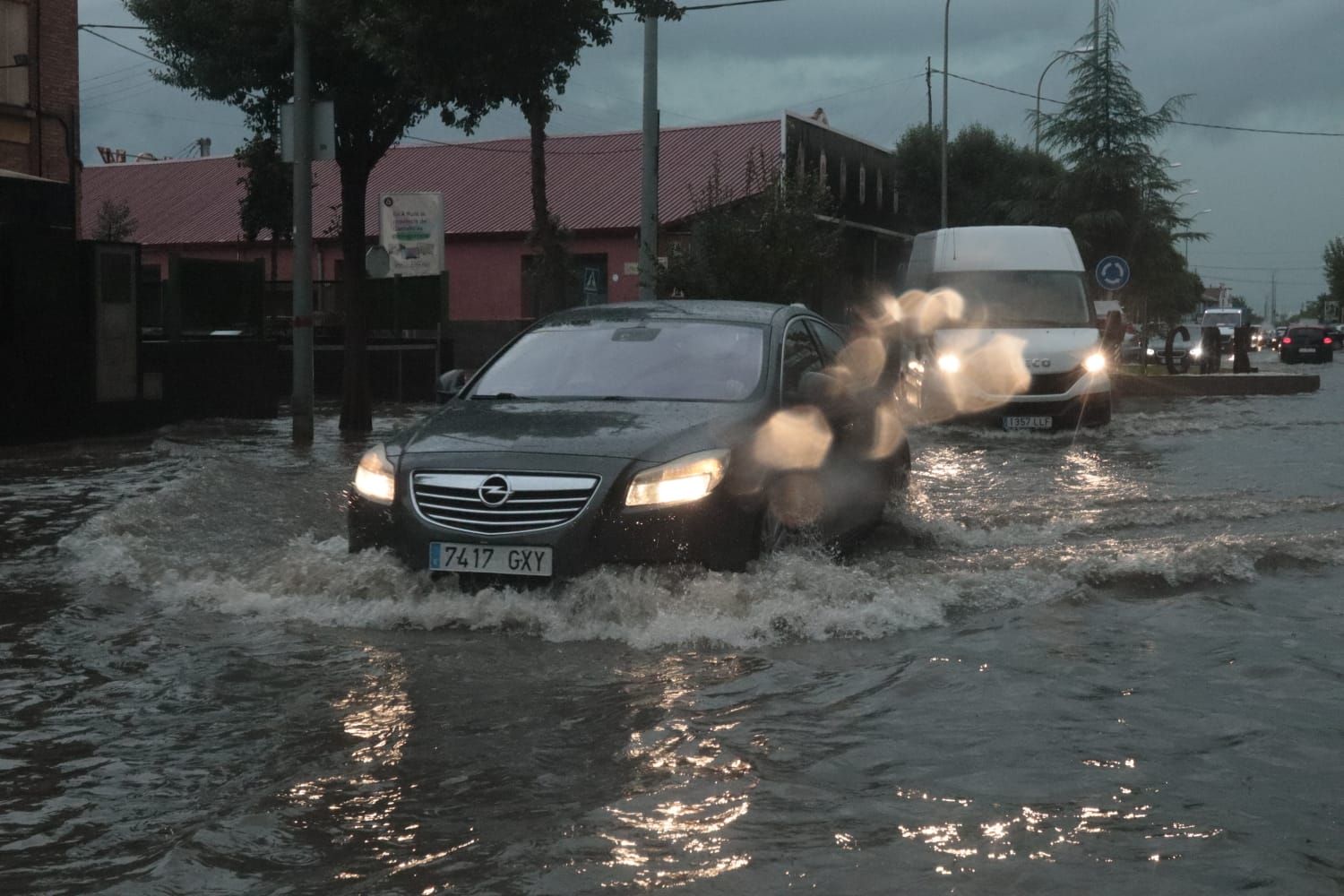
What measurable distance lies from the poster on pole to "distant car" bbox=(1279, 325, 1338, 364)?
3502 centimetres

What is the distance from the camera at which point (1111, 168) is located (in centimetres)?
4034

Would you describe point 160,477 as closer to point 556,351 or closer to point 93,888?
point 556,351

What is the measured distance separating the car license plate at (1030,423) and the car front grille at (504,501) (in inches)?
516

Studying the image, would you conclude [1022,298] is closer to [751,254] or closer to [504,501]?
[751,254]

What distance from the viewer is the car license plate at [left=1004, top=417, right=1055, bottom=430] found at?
19.3 m

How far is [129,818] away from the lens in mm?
4387

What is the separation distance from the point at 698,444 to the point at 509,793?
2823 mm

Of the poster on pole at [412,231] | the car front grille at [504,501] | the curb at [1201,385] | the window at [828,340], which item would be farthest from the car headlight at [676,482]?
the poster on pole at [412,231]

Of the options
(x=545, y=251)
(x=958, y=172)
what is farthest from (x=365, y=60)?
(x=958, y=172)

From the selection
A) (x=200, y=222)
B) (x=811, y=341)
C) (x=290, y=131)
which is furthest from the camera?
(x=200, y=222)

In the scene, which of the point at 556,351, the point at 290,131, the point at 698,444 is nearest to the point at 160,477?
the point at 290,131

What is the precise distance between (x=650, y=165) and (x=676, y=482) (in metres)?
15.8

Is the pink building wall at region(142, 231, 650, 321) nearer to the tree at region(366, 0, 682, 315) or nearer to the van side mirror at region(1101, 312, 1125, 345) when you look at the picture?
the van side mirror at region(1101, 312, 1125, 345)

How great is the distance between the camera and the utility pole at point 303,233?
16.4 metres
